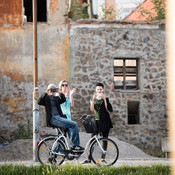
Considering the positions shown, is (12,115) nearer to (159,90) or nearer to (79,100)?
(79,100)

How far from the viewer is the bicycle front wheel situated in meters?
6.53

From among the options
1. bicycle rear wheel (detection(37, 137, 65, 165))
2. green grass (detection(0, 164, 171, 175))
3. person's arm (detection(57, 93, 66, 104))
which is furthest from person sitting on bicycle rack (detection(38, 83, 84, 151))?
green grass (detection(0, 164, 171, 175))

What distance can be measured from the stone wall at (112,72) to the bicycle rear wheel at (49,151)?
739cm

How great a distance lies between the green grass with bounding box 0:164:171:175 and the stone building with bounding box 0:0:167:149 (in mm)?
7548

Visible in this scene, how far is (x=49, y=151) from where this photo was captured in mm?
6379

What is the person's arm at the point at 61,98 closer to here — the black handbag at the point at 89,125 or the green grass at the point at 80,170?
the black handbag at the point at 89,125

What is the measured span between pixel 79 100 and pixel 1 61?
11.8 ft

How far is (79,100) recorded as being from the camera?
45.8 ft

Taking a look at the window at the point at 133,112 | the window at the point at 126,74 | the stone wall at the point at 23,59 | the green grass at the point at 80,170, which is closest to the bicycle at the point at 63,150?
the green grass at the point at 80,170

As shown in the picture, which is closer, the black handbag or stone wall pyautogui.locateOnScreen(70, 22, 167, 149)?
the black handbag

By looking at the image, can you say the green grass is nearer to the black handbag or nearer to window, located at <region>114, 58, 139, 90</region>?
the black handbag

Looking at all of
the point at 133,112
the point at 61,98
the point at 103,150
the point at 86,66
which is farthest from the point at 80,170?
the point at 133,112

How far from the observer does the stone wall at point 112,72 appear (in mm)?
13992

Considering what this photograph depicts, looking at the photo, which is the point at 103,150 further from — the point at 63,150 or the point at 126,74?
the point at 126,74
